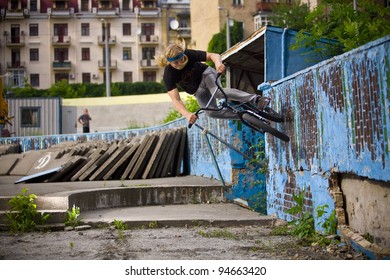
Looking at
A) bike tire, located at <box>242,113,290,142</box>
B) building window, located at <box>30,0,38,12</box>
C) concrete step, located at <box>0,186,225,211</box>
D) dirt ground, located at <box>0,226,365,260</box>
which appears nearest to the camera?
dirt ground, located at <box>0,226,365,260</box>

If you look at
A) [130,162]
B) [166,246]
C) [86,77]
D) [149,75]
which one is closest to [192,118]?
[166,246]

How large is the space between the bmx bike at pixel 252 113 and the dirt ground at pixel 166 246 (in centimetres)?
86

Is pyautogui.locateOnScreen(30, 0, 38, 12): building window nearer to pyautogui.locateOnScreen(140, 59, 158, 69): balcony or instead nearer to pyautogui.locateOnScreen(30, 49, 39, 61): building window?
pyautogui.locateOnScreen(30, 49, 39, 61): building window

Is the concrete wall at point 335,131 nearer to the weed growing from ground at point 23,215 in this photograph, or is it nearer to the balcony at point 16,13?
the weed growing from ground at point 23,215

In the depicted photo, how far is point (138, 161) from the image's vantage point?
11.6m

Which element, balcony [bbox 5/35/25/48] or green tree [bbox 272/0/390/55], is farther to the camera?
balcony [bbox 5/35/25/48]

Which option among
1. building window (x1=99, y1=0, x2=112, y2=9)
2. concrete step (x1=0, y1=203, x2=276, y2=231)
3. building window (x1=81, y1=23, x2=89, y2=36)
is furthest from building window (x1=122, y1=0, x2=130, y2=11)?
concrete step (x1=0, y1=203, x2=276, y2=231)

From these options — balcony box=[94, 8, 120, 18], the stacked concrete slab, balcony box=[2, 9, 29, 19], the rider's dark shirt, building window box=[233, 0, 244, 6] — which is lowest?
the stacked concrete slab

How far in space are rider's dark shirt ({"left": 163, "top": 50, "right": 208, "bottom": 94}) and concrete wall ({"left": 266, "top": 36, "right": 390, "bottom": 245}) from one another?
766 mm

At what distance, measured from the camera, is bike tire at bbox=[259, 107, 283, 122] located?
6.18 m

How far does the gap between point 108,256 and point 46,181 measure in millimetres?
6676

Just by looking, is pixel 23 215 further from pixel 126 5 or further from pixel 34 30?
pixel 126 5

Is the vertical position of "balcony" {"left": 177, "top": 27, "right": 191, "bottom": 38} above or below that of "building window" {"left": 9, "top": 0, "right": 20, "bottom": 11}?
above
